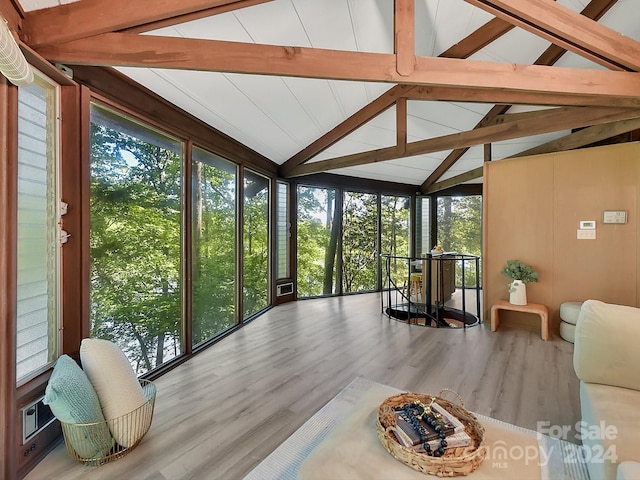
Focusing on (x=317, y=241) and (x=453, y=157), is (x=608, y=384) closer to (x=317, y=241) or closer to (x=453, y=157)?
(x=317, y=241)

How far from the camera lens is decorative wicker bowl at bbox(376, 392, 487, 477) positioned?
3.53ft

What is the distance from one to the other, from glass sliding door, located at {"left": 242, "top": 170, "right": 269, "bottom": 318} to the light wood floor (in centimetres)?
60

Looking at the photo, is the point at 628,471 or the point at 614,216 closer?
the point at 628,471

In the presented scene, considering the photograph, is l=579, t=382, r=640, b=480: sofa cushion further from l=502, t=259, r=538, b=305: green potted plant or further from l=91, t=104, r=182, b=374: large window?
l=91, t=104, r=182, b=374: large window

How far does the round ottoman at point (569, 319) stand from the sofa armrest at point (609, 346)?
200cm

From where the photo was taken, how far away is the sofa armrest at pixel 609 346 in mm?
1525

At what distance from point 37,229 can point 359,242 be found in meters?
5.26

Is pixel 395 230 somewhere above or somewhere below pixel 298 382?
above

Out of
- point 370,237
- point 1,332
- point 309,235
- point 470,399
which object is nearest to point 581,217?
point 470,399

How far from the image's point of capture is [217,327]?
3496 mm

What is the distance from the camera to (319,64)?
178 centimetres

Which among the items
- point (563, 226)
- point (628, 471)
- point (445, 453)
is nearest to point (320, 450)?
point (445, 453)

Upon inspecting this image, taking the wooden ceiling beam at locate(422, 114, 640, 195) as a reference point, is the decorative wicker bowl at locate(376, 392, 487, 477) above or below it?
below

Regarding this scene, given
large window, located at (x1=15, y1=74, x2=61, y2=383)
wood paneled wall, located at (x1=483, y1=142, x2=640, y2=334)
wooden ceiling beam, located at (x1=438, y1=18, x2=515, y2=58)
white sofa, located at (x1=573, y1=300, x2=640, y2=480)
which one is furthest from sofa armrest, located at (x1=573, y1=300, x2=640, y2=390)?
large window, located at (x1=15, y1=74, x2=61, y2=383)
